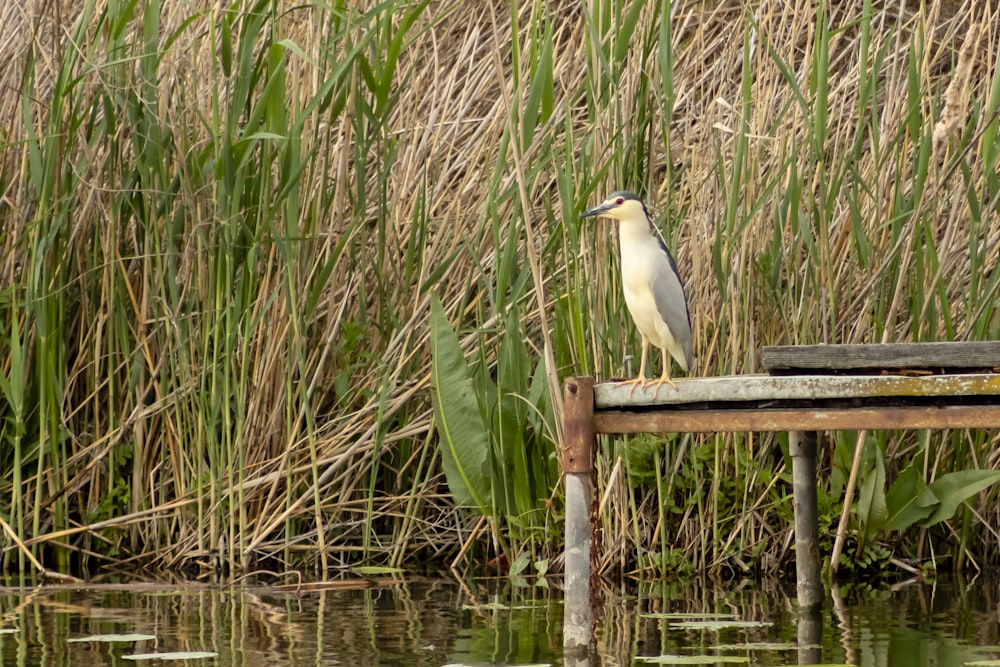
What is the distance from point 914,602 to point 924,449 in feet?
2.01

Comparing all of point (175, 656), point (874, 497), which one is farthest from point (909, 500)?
point (175, 656)

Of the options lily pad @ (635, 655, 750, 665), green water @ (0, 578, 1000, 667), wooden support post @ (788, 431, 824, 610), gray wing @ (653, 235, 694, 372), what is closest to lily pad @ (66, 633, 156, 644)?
green water @ (0, 578, 1000, 667)

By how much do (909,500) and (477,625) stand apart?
5.10 ft

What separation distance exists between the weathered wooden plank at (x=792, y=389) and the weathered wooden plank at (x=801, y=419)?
0.11 ft

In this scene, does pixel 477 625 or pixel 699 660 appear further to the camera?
pixel 477 625

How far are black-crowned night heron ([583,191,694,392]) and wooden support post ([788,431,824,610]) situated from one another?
536mm

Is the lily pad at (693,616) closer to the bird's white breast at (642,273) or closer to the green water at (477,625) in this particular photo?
the green water at (477,625)

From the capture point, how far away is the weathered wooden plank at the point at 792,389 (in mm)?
3234

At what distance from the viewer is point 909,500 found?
15.1 feet

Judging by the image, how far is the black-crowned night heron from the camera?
390 cm

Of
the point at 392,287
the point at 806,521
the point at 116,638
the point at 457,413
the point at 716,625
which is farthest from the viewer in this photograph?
the point at 392,287

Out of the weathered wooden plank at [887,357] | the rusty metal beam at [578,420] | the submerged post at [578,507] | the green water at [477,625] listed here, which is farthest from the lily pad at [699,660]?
the weathered wooden plank at [887,357]

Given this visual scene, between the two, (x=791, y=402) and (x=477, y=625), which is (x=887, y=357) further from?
(x=477, y=625)

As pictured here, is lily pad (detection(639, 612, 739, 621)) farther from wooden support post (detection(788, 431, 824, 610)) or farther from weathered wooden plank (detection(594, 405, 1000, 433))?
weathered wooden plank (detection(594, 405, 1000, 433))
